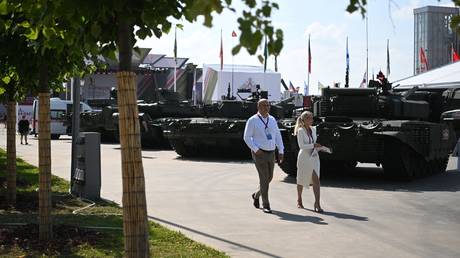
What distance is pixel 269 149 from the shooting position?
32.6 ft

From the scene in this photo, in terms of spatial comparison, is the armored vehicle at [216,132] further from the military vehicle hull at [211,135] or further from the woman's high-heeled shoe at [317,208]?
the woman's high-heeled shoe at [317,208]

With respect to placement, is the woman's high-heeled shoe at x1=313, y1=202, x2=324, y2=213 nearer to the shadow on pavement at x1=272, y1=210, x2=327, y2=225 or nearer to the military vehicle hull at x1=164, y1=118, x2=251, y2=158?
the shadow on pavement at x1=272, y1=210, x2=327, y2=225

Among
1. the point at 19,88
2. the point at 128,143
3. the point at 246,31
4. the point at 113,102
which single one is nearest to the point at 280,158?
the point at 19,88

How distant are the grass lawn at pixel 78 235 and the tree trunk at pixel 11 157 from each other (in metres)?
0.16

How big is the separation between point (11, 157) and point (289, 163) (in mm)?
6728

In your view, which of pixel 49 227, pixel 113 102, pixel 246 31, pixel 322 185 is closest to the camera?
pixel 246 31

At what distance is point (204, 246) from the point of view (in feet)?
23.5

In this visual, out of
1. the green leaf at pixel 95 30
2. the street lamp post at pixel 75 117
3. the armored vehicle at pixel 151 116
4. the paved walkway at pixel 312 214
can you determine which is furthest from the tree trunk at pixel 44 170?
the armored vehicle at pixel 151 116

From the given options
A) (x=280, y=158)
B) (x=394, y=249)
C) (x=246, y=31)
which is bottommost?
(x=394, y=249)

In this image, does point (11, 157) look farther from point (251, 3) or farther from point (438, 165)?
point (438, 165)

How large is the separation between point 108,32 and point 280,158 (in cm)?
623

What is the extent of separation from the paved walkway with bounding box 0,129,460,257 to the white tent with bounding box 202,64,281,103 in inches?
1016

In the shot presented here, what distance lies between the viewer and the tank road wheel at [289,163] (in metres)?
14.6

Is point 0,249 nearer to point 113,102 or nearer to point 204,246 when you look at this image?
point 204,246
